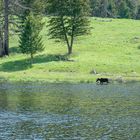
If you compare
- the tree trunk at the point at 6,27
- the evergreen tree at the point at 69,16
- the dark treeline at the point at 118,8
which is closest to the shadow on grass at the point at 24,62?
the evergreen tree at the point at 69,16

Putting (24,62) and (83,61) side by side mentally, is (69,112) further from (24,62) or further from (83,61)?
(24,62)

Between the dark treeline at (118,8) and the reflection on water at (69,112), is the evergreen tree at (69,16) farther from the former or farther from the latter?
the dark treeline at (118,8)

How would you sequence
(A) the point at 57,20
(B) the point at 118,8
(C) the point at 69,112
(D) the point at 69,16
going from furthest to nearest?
1. (B) the point at 118,8
2. (D) the point at 69,16
3. (A) the point at 57,20
4. (C) the point at 69,112

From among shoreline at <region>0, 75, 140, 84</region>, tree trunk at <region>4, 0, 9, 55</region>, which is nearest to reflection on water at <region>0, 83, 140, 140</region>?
shoreline at <region>0, 75, 140, 84</region>

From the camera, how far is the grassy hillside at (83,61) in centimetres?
8425

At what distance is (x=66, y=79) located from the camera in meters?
80.0

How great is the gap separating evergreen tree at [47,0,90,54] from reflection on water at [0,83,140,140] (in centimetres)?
2901

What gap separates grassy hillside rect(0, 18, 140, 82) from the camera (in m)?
84.2

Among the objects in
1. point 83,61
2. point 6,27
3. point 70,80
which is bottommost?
point 70,80

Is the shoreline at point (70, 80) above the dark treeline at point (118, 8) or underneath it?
underneath

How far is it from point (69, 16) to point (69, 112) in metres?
56.6

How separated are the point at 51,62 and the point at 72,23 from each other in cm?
1188

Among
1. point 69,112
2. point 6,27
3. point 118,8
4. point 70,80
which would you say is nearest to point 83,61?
point 70,80

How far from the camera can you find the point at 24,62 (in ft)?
309
